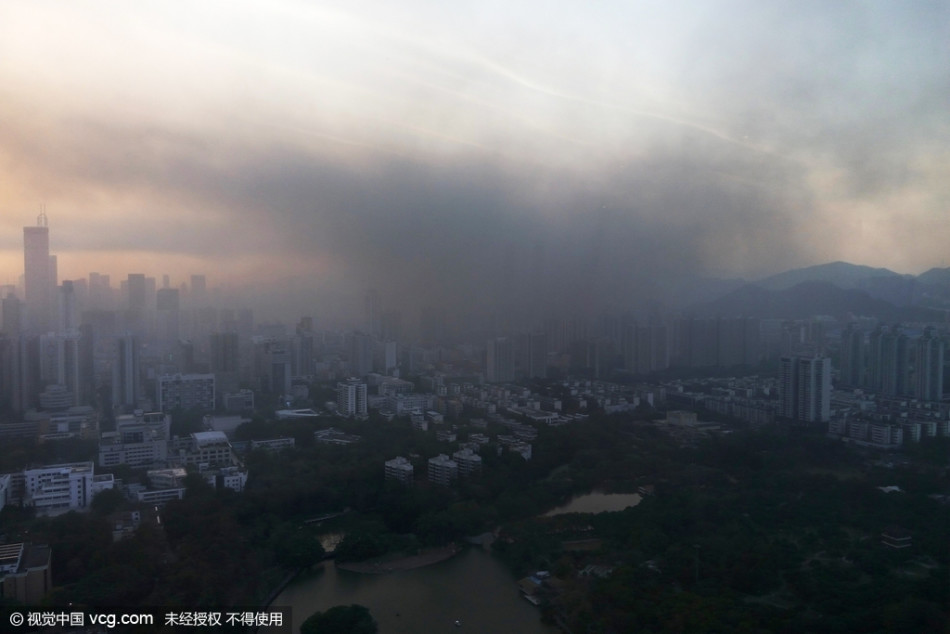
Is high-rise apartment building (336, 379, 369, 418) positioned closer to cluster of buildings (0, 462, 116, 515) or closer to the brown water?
cluster of buildings (0, 462, 116, 515)

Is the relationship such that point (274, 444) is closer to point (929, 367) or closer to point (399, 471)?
point (399, 471)

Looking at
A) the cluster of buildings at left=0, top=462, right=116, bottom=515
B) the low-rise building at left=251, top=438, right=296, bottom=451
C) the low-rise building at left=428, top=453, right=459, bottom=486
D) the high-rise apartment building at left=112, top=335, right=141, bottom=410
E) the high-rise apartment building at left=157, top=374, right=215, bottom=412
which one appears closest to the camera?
the cluster of buildings at left=0, top=462, right=116, bottom=515

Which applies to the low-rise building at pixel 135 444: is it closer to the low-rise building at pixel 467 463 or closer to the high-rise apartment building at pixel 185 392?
the high-rise apartment building at pixel 185 392

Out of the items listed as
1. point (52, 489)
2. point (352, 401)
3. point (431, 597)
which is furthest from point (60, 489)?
point (352, 401)

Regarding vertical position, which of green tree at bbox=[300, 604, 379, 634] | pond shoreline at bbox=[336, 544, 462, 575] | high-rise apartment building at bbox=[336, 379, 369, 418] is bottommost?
pond shoreline at bbox=[336, 544, 462, 575]

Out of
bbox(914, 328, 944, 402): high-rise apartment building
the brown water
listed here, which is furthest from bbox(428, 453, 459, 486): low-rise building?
bbox(914, 328, 944, 402): high-rise apartment building

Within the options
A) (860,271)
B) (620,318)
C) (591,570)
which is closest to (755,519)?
(591,570)
